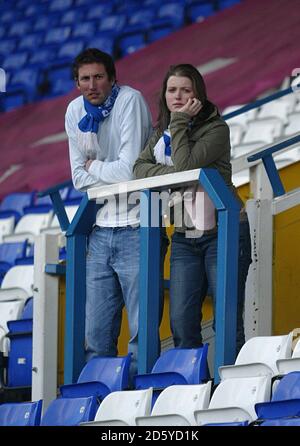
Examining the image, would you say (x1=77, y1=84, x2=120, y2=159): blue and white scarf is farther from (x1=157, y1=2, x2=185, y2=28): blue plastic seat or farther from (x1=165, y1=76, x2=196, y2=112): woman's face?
(x1=157, y1=2, x2=185, y2=28): blue plastic seat

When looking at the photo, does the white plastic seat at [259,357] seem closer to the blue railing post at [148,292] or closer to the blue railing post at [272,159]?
the blue railing post at [148,292]

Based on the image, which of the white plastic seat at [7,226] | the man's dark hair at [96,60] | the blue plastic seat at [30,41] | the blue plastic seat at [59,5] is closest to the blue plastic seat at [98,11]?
the blue plastic seat at [59,5]

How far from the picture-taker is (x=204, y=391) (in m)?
4.58

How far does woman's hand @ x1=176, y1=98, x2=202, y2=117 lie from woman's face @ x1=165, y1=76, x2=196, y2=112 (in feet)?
0.15

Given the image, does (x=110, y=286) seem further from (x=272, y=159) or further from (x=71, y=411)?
(x=272, y=159)

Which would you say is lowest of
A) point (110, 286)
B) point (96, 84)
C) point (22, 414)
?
point (22, 414)

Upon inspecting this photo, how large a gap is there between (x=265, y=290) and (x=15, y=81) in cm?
929

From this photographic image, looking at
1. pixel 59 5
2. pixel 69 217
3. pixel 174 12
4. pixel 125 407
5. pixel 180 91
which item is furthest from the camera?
pixel 59 5

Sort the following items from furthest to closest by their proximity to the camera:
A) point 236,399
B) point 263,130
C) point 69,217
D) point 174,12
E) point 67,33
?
point 67,33, point 174,12, point 263,130, point 69,217, point 236,399

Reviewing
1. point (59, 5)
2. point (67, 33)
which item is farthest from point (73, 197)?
point (59, 5)

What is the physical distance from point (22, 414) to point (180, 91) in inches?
55.8

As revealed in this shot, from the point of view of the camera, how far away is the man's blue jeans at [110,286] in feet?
18.0

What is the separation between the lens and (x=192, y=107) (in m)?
5.26

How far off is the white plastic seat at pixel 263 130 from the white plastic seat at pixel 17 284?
7.19 feet
